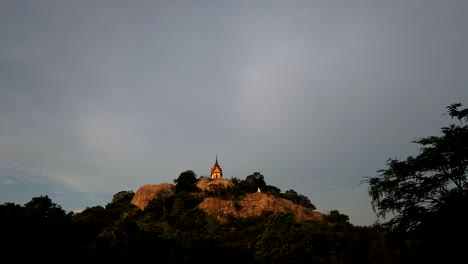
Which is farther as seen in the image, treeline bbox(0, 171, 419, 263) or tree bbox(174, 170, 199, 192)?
tree bbox(174, 170, 199, 192)

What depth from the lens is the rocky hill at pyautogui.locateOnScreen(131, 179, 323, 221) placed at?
111m

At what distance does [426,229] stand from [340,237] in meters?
54.3

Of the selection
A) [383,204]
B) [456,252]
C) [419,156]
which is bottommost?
[456,252]

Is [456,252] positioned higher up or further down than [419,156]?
further down

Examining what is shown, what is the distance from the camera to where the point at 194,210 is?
11044 centimetres

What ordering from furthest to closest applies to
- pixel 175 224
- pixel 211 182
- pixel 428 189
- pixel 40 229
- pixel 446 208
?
pixel 211 182 < pixel 175 224 < pixel 40 229 < pixel 428 189 < pixel 446 208

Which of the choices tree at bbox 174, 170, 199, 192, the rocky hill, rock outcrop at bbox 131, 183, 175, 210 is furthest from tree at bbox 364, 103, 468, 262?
tree at bbox 174, 170, 199, 192

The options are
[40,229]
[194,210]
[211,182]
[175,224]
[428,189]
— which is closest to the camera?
[428,189]

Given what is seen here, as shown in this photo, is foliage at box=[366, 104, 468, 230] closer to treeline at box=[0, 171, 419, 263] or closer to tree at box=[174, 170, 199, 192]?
treeline at box=[0, 171, 419, 263]

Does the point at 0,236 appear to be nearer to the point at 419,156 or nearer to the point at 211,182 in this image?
the point at 419,156

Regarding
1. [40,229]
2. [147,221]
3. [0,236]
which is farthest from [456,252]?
[147,221]

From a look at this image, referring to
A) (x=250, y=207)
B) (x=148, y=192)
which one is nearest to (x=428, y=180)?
(x=250, y=207)

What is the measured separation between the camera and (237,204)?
115 m

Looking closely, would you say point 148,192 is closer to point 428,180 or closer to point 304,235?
point 304,235
